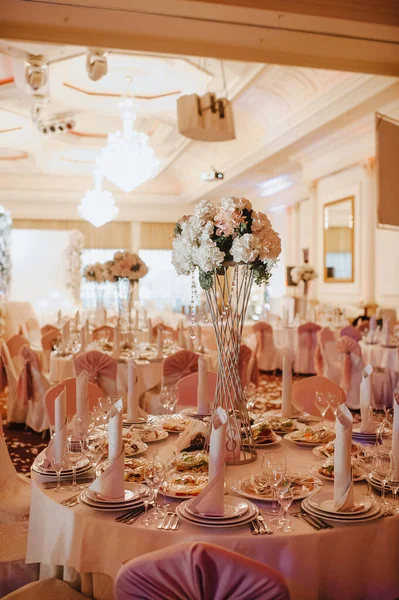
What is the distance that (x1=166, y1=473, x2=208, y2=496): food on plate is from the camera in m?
1.96

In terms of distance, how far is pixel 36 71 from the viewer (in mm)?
6941

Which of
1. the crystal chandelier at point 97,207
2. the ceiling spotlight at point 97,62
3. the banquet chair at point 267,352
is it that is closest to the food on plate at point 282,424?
the ceiling spotlight at point 97,62

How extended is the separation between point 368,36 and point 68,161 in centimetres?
1065

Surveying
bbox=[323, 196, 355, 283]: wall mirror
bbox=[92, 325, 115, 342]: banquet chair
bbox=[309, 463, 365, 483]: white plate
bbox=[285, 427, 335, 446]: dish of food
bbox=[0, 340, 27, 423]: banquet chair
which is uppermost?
bbox=[323, 196, 355, 283]: wall mirror

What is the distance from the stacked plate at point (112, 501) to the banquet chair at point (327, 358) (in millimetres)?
5682

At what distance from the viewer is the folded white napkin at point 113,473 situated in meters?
1.90

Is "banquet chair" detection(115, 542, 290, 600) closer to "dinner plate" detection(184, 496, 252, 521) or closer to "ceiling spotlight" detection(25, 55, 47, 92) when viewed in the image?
"dinner plate" detection(184, 496, 252, 521)

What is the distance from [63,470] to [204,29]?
173 inches

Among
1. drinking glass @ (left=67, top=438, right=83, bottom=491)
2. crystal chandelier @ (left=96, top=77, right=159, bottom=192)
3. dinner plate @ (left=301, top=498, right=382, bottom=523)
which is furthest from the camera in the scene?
crystal chandelier @ (left=96, top=77, right=159, bottom=192)

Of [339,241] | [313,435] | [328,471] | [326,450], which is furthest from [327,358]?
[328,471]

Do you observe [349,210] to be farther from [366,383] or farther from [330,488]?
[330,488]

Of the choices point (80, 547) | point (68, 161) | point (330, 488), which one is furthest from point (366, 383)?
point (68, 161)

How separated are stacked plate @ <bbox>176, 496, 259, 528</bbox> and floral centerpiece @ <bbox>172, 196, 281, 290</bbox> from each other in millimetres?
852

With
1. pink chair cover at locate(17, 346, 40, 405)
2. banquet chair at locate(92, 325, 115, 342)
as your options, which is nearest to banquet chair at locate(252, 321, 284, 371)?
banquet chair at locate(92, 325, 115, 342)
